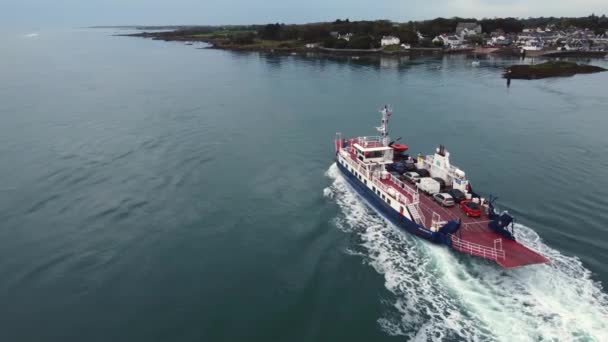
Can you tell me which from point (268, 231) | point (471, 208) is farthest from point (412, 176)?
point (268, 231)

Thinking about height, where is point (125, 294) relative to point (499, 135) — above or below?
below

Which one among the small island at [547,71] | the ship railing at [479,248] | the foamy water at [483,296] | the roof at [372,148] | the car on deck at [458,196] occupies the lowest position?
the foamy water at [483,296]

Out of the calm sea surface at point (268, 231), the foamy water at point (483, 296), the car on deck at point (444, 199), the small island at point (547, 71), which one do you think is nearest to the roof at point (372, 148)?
the calm sea surface at point (268, 231)

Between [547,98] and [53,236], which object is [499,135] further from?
[53,236]

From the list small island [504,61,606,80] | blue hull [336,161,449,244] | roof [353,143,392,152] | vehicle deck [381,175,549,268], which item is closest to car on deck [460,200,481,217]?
vehicle deck [381,175,549,268]

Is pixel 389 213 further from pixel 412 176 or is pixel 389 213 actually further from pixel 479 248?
pixel 479 248

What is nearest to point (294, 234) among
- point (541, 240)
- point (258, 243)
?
point (258, 243)

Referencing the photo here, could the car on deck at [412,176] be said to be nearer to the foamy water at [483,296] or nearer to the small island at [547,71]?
the foamy water at [483,296]
